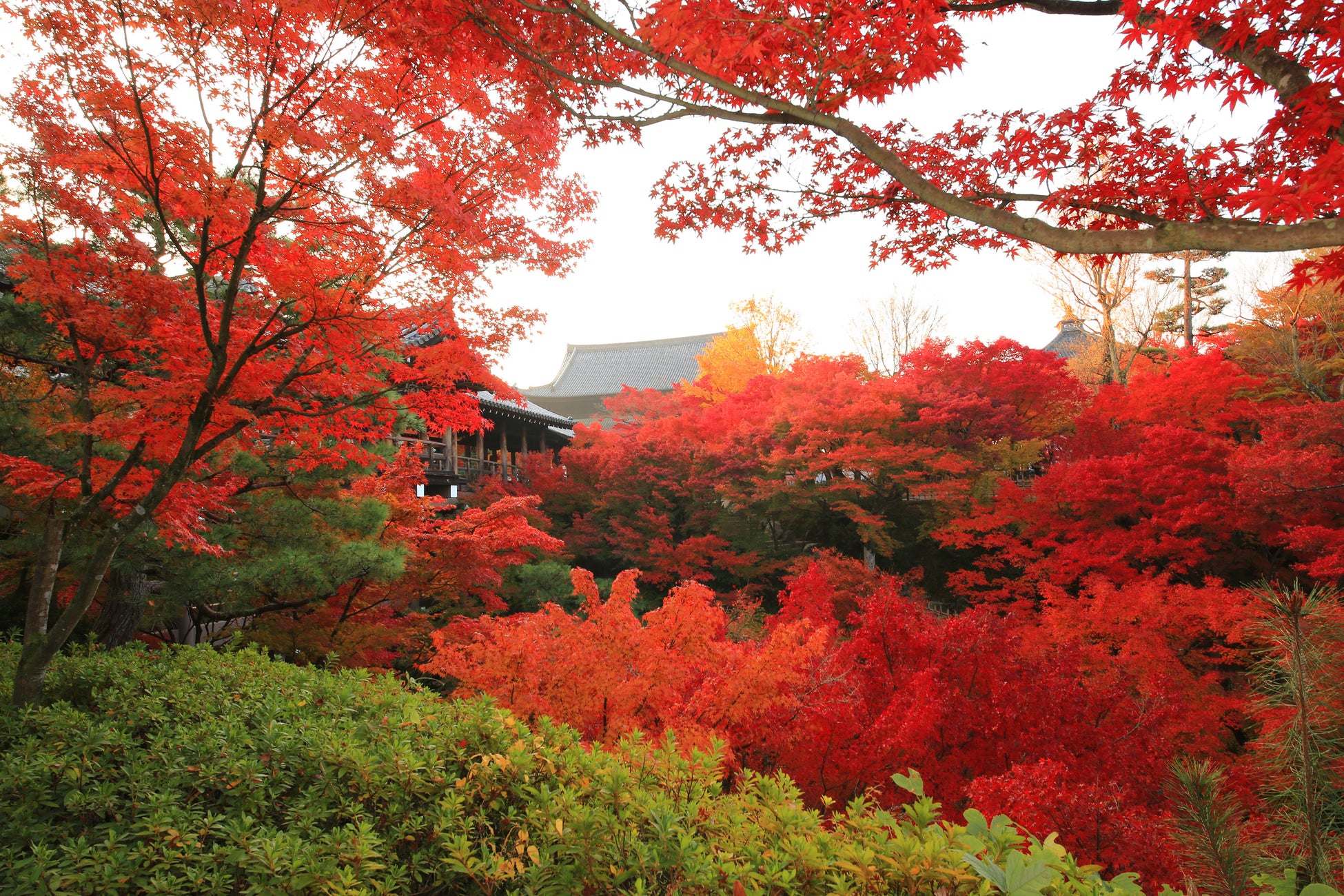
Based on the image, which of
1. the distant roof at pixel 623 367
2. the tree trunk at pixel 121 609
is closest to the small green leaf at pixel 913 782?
the tree trunk at pixel 121 609

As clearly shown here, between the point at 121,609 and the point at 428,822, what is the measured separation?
628 centimetres

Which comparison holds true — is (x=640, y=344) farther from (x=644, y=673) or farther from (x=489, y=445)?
(x=644, y=673)

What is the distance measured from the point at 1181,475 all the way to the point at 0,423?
1303 cm

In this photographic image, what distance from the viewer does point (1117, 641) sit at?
8.03 m

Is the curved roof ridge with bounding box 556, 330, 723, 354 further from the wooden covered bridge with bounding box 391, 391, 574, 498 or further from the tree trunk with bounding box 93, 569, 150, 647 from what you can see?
the tree trunk with bounding box 93, 569, 150, 647

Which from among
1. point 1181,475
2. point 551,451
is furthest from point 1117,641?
point 551,451

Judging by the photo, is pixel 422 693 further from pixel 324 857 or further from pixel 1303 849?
pixel 1303 849

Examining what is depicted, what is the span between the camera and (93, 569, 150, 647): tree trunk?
6.42m

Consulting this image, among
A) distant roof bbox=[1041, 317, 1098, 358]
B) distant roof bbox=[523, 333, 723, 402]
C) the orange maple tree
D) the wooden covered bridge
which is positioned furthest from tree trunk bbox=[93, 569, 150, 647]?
distant roof bbox=[523, 333, 723, 402]

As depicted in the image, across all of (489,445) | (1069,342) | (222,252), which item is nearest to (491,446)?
(489,445)

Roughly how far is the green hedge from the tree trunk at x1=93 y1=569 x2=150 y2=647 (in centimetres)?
367

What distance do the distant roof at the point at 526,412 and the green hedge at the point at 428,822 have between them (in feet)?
38.8

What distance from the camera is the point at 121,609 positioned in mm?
6516

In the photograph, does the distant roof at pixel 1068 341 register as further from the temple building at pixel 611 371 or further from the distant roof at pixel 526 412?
the distant roof at pixel 526 412
